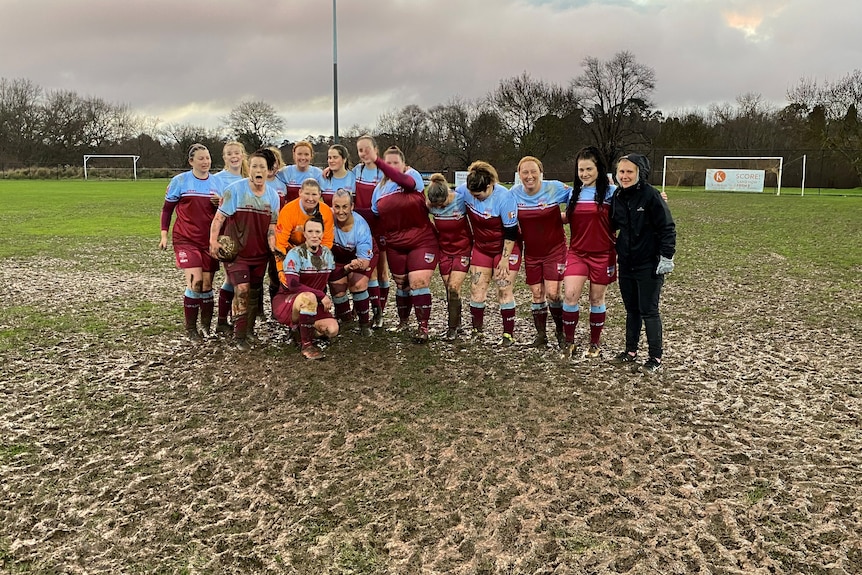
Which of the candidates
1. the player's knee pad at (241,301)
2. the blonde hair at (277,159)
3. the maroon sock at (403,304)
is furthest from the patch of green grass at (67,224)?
the maroon sock at (403,304)

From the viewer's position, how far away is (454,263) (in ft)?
20.4

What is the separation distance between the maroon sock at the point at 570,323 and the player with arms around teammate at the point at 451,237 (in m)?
1.07

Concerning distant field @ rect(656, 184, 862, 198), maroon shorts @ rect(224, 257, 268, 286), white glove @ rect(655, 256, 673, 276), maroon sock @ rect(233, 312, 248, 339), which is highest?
distant field @ rect(656, 184, 862, 198)

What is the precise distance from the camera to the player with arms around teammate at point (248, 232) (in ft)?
18.8

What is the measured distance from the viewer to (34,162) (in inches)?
2183

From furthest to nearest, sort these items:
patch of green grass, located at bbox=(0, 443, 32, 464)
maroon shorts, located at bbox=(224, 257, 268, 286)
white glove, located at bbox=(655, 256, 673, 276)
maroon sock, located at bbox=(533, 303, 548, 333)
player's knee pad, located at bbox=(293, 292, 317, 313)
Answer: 1. maroon sock, located at bbox=(533, 303, 548, 333)
2. maroon shorts, located at bbox=(224, 257, 268, 286)
3. player's knee pad, located at bbox=(293, 292, 317, 313)
4. white glove, located at bbox=(655, 256, 673, 276)
5. patch of green grass, located at bbox=(0, 443, 32, 464)

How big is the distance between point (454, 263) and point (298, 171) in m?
1.86

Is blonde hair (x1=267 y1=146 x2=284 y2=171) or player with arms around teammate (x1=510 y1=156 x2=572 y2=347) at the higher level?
blonde hair (x1=267 y1=146 x2=284 y2=171)

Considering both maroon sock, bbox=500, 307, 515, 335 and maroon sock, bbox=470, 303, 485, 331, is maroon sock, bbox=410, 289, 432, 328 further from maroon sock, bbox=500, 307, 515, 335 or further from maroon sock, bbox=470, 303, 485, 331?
maroon sock, bbox=500, 307, 515, 335

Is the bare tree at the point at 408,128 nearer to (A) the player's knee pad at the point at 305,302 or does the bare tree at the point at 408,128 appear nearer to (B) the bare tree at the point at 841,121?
(B) the bare tree at the point at 841,121

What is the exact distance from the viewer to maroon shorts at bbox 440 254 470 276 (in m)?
6.20

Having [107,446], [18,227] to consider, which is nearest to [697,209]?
[18,227]

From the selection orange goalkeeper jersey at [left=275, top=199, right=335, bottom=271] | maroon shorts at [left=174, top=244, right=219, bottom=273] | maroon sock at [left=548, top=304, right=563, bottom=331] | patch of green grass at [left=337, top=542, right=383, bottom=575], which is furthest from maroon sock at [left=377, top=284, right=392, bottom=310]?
patch of green grass at [left=337, top=542, right=383, bottom=575]

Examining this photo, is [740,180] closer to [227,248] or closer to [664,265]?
[664,265]
